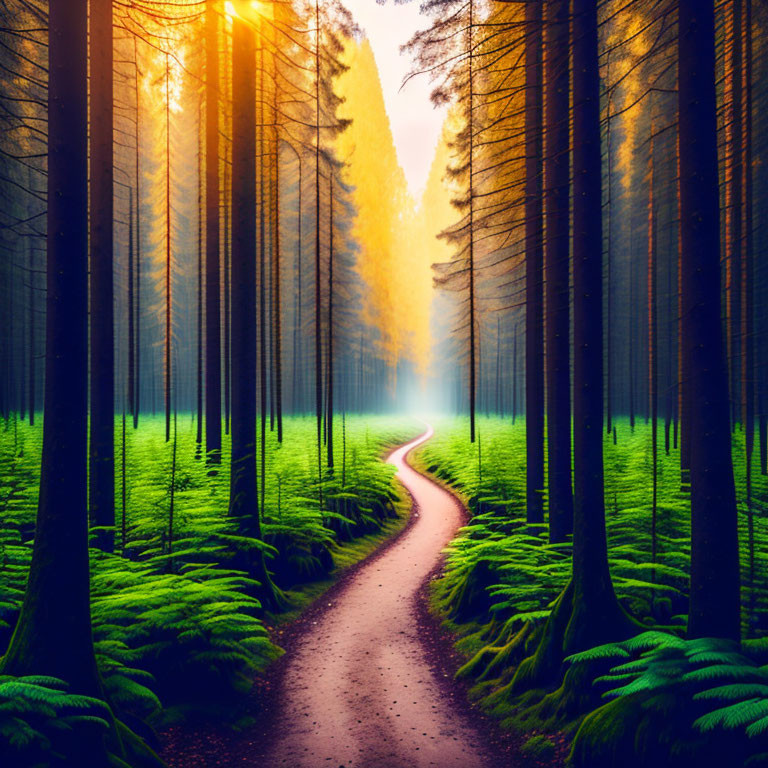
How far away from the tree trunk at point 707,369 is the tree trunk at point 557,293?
98.4 inches

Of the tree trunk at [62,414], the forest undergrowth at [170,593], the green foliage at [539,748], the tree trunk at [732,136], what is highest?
the tree trunk at [732,136]

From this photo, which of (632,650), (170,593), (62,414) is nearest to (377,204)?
(170,593)

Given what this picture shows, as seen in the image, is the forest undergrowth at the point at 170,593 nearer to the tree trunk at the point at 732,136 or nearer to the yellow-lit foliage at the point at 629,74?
the tree trunk at the point at 732,136

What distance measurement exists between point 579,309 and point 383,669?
198 inches

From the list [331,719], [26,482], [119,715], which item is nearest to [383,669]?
[331,719]

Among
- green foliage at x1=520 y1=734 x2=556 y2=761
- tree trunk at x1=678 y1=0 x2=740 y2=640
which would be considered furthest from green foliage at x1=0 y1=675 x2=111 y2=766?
tree trunk at x1=678 y1=0 x2=740 y2=640

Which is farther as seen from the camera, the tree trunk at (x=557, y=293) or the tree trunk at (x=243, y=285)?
the tree trunk at (x=243, y=285)

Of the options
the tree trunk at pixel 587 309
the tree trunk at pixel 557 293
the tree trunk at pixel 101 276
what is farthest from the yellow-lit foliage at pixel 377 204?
the tree trunk at pixel 587 309

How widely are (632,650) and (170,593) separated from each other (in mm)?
4852

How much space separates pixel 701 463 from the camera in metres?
4.34

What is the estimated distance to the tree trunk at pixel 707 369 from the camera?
4266 millimetres

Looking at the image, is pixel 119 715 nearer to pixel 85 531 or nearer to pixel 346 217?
pixel 85 531

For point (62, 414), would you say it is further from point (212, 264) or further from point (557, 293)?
point (212, 264)

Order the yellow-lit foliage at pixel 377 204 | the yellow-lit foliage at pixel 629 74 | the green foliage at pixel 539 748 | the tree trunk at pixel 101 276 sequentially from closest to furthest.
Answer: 1. the green foliage at pixel 539 748
2. the tree trunk at pixel 101 276
3. the yellow-lit foliage at pixel 629 74
4. the yellow-lit foliage at pixel 377 204
